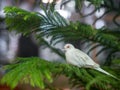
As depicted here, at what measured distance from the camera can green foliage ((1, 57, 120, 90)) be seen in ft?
1.35

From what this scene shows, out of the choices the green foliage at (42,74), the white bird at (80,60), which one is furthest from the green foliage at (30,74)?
the white bird at (80,60)

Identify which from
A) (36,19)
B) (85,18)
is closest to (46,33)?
(36,19)

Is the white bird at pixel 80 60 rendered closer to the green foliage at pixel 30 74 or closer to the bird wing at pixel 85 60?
the bird wing at pixel 85 60

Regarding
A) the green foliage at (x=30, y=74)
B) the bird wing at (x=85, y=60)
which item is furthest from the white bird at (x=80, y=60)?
the green foliage at (x=30, y=74)

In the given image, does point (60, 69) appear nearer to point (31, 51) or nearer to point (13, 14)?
point (13, 14)

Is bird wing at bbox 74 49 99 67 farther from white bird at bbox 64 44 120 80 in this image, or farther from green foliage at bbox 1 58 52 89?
green foliage at bbox 1 58 52 89

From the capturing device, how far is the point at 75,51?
647mm

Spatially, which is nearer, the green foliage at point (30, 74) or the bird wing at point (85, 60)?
the green foliage at point (30, 74)

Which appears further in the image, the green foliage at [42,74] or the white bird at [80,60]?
the white bird at [80,60]

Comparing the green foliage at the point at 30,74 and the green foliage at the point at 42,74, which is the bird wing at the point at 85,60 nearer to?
the green foliage at the point at 42,74

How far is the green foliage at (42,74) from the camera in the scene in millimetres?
411

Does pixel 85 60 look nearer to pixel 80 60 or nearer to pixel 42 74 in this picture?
pixel 80 60

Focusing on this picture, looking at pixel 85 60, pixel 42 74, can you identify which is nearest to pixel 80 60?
pixel 85 60

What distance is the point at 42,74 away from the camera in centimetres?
44
